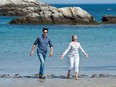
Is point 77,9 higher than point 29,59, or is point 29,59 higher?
point 77,9

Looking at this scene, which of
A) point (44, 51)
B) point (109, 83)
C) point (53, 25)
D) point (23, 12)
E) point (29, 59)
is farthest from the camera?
point (23, 12)

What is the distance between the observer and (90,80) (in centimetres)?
1575

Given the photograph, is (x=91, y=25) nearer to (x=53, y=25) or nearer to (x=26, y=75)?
(x=53, y=25)

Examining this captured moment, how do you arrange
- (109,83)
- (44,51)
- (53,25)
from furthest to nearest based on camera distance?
1. (53,25)
2. (44,51)
3. (109,83)

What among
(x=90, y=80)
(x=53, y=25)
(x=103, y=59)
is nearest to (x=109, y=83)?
(x=90, y=80)

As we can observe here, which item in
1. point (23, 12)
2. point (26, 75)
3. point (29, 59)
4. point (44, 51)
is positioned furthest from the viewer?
point (23, 12)

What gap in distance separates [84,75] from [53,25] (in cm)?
4641

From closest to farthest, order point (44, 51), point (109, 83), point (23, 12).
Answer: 1. point (109, 83)
2. point (44, 51)
3. point (23, 12)

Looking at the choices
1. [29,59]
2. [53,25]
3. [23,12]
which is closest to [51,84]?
[29,59]

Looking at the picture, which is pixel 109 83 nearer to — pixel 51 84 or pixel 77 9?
pixel 51 84

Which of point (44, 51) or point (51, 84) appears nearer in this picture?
point (51, 84)

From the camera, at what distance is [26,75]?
17.7 metres

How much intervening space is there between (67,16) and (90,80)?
162 ft

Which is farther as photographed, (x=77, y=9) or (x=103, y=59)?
(x=77, y=9)
